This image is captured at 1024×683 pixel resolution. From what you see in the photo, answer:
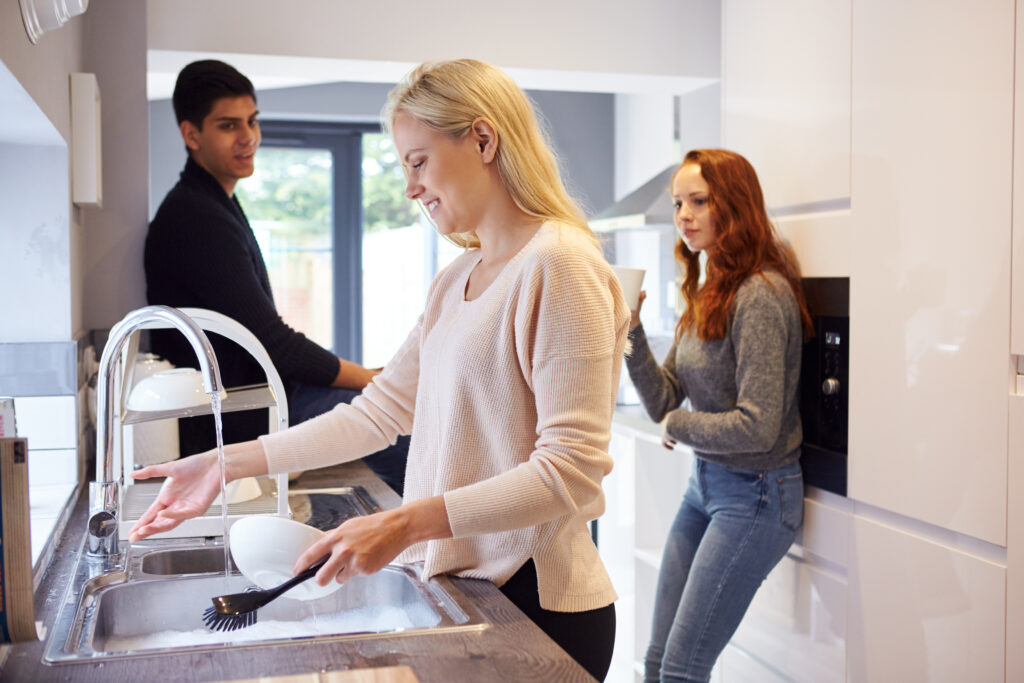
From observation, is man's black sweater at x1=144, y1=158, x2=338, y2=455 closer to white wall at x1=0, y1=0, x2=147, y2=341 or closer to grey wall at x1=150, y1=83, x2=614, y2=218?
white wall at x1=0, y1=0, x2=147, y2=341

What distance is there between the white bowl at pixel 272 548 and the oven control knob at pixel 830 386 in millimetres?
1287

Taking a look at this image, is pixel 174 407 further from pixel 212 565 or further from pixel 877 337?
pixel 877 337

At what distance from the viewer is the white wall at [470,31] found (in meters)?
2.35

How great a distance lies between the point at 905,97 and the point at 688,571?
1.10 m

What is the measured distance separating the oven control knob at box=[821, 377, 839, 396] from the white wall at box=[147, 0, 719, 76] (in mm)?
1088

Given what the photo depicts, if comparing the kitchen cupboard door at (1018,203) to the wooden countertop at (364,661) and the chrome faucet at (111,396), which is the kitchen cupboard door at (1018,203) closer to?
the wooden countertop at (364,661)

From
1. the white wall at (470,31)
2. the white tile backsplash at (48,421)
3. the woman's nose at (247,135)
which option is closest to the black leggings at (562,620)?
the white tile backsplash at (48,421)

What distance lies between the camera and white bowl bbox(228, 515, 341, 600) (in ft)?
3.29


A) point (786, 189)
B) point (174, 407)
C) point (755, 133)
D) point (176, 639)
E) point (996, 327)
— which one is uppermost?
point (755, 133)

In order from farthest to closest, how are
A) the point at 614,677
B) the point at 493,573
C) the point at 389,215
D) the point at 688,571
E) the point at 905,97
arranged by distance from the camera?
the point at 389,215, the point at 614,677, the point at 688,571, the point at 905,97, the point at 493,573

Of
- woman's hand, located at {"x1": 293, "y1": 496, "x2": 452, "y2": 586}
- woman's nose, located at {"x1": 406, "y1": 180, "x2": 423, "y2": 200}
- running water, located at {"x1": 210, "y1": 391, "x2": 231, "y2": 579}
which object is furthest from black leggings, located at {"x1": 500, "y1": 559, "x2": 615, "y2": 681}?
woman's nose, located at {"x1": 406, "y1": 180, "x2": 423, "y2": 200}

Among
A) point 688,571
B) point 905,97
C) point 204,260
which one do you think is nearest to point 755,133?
point 905,97

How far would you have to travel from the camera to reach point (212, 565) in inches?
55.5

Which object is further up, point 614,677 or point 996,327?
point 996,327
